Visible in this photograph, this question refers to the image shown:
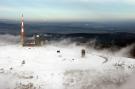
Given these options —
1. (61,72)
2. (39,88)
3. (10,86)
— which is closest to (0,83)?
(10,86)

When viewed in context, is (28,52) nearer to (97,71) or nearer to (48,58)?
(48,58)

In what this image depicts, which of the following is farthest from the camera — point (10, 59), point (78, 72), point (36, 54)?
point (36, 54)

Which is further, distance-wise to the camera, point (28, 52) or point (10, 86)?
point (28, 52)

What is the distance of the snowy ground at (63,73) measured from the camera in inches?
1242

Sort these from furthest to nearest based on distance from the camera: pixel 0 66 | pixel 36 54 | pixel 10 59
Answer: pixel 36 54
pixel 10 59
pixel 0 66

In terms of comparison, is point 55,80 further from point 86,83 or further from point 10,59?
point 10,59

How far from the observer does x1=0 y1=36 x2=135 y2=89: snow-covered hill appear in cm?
3155

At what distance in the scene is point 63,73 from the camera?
34.1m

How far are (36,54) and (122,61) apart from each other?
13.0 m

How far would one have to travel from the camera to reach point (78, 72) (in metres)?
34.3

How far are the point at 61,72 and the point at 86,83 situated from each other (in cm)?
380

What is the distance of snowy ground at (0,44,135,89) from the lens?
3155 cm

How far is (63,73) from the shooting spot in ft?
112

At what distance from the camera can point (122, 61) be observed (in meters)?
41.7
